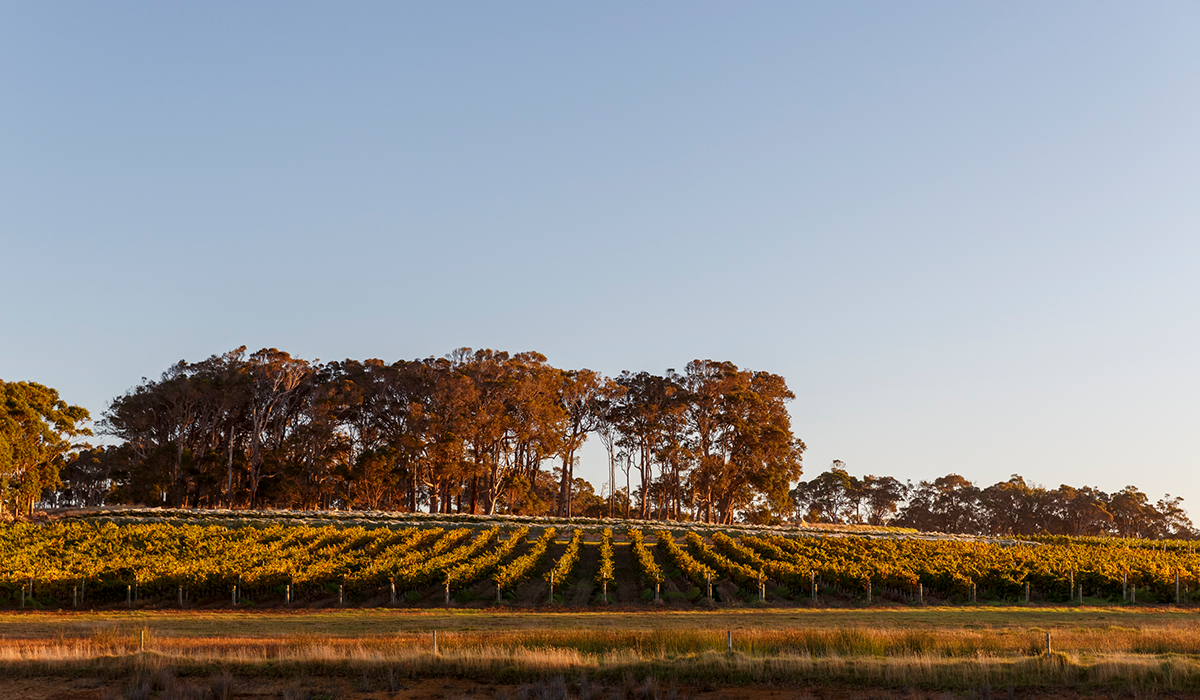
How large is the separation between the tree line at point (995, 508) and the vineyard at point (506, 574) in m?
75.1

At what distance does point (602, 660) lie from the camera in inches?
746

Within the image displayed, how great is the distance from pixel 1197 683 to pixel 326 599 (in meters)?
28.5

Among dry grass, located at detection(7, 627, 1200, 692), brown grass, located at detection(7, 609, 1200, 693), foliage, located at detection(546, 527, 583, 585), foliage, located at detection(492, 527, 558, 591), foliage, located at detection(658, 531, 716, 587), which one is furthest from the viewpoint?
foliage, located at detection(658, 531, 716, 587)

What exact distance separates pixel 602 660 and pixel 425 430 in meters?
66.9

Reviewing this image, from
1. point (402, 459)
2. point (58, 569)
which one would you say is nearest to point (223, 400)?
point (402, 459)

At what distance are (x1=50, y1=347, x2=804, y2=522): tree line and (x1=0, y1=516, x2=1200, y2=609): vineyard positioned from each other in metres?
32.7

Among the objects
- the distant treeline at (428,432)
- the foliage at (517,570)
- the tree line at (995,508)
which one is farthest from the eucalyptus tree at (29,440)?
the tree line at (995,508)

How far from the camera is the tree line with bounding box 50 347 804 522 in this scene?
275 feet

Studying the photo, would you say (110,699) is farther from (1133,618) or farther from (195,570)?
(1133,618)

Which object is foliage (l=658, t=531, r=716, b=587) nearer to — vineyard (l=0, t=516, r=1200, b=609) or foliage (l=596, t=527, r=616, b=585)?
vineyard (l=0, t=516, r=1200, b=609)

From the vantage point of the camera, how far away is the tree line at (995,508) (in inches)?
4658

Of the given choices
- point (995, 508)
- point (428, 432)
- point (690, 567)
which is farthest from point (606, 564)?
point (995, 508)

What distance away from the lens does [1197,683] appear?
16.5 meters

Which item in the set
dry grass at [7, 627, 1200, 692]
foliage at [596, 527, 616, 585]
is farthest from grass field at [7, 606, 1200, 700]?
foliage at [596, 527, 616, 585]
